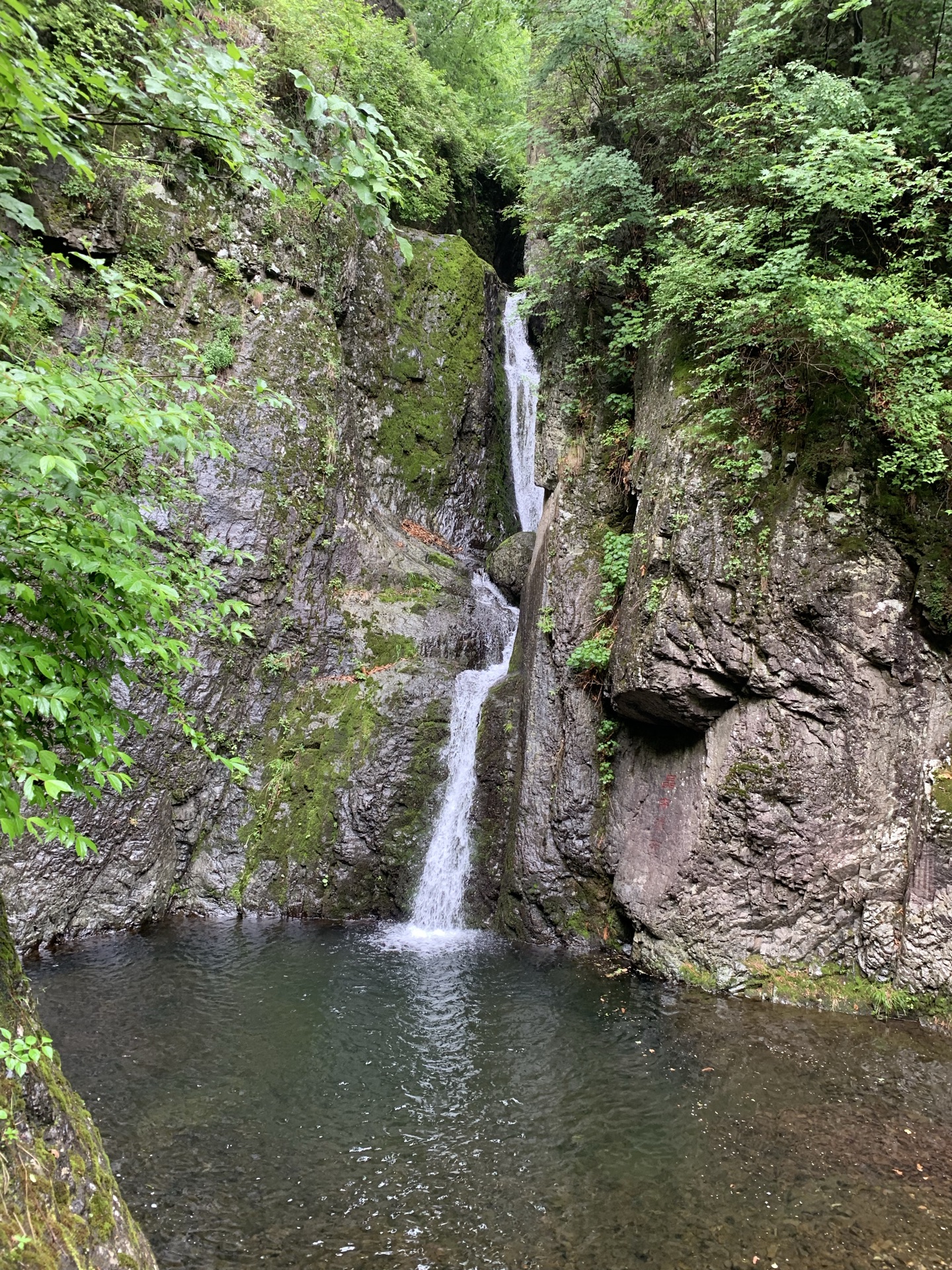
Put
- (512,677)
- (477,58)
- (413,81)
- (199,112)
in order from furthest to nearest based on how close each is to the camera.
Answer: (477,58), (413,81), (512,677), (199,112)

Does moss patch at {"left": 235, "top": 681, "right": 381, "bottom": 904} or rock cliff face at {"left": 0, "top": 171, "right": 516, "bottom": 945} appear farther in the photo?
moss patch at {"left": 235, "top": 681, "right": 381, "bottom": 904}

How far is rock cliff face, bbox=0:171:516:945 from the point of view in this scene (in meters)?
10.2

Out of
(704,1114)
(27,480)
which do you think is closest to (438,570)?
(704,1114)

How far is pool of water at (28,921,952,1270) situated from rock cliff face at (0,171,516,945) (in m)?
2.21

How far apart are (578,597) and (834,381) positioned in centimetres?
405

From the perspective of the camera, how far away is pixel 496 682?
11.9 meters

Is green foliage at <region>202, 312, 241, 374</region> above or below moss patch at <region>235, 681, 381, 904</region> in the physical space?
above

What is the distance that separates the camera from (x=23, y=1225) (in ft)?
8.24

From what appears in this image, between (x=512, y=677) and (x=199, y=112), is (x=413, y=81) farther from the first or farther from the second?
(x=199, y=112)

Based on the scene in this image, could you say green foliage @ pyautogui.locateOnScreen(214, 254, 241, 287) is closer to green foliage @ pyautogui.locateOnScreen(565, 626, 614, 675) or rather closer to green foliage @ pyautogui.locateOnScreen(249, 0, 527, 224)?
green foliage @ pyautogui.locateOnScreen(249, 0, 527, 224)

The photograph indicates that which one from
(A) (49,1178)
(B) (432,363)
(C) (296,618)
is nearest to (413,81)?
(B) (432,363)

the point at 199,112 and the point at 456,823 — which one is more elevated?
the point at 199,112

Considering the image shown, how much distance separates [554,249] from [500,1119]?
10965 mm

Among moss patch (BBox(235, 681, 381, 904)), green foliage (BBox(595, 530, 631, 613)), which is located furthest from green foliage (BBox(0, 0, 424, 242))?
moss patch (BBox(235, 681, 381, 904))
